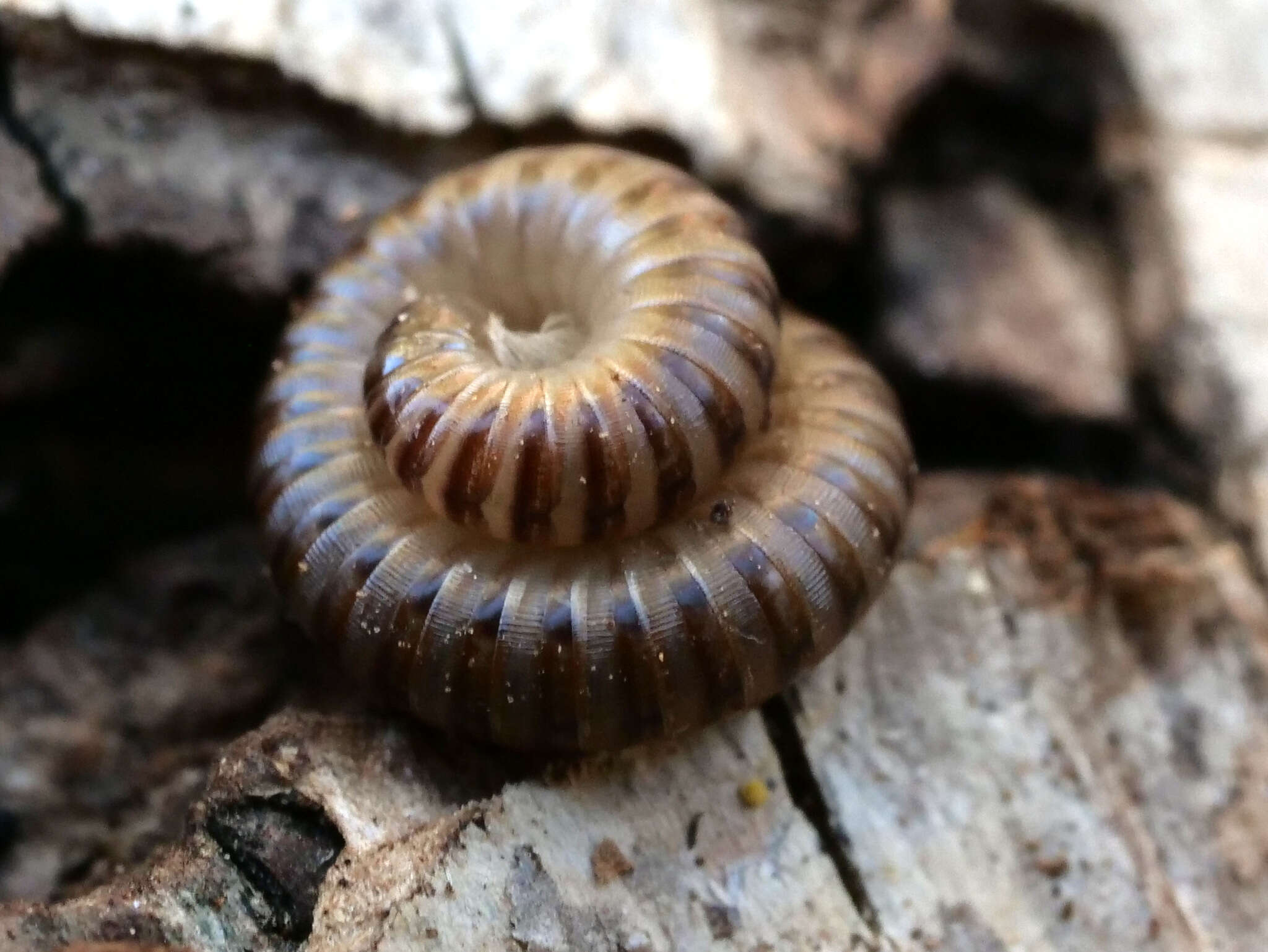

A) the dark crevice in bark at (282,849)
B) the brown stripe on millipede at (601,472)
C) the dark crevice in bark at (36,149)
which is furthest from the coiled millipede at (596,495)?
the dark crevice in bark at (36,149)

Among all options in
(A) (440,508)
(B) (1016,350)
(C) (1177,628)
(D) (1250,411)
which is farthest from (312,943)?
(D) (1250,411)

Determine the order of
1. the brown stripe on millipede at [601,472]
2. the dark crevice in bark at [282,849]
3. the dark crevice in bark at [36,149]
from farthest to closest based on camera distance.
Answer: the dark crevice in bark at [36,149] → the brown stripe on millipede at [601,472] → the dark crevice in bark at [282,849]

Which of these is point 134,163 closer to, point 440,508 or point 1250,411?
point 440,508

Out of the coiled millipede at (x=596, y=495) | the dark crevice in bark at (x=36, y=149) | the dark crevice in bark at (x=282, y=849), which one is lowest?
the dark crevice in bark at (x=282, y=849)

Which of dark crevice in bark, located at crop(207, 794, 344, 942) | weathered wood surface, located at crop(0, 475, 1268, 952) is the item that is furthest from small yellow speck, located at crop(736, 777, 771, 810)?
dark crevice in bark, located at crop(207, 794, 344, 942)

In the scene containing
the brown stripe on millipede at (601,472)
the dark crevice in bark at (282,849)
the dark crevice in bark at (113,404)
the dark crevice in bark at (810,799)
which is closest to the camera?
the dark crevice in bark at (282,849)

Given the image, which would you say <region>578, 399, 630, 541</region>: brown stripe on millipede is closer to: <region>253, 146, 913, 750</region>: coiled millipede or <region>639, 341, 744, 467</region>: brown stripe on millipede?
<region>253, 146, 913, 750</region>: coiled millipede

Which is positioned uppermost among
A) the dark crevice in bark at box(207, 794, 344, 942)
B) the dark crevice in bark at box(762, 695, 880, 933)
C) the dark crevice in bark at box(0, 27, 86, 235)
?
the dark crevice in bark at box(0, 27, 86, 235)

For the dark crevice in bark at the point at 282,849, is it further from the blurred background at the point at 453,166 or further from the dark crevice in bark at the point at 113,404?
the dark crevice in bark at the point at 113,404
